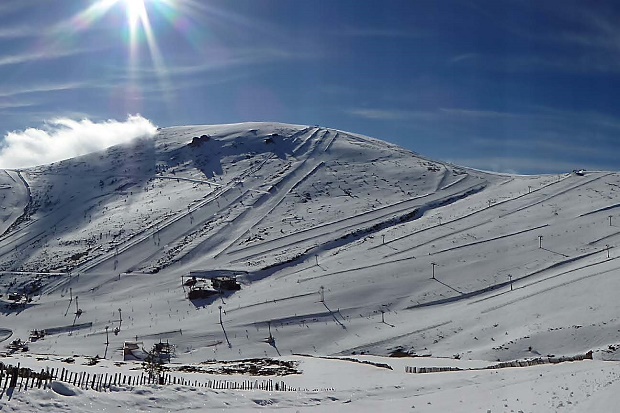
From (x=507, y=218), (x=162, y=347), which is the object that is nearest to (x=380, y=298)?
(x=162, y=347)

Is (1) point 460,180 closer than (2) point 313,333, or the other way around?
(2) point 313,333

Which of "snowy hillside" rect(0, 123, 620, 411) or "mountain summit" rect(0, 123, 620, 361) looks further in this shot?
"mountain summit" rect(0, 123, 620, 361)

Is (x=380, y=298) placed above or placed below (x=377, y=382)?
above

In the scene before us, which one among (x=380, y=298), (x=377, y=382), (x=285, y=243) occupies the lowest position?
(x=377, y=382)

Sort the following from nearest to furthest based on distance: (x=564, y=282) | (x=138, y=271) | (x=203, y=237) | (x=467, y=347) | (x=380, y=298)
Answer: (x=467, y=347) < (x=564, y=282) < (x=380, y=298) < (x=138, y=271) < (x=203, y=237)

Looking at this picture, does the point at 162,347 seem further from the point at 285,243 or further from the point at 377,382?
the point at 285,243

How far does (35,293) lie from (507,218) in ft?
302

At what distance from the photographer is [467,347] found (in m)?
49.9

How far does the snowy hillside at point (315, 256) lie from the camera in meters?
58.2

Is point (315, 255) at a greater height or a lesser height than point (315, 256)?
greater

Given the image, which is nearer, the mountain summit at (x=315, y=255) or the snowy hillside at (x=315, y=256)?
the snowy hillside at (x=315, y=256)

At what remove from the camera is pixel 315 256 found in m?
94.5

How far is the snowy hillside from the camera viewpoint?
2291 inches

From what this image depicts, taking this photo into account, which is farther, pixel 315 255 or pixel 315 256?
pixel 315 255
